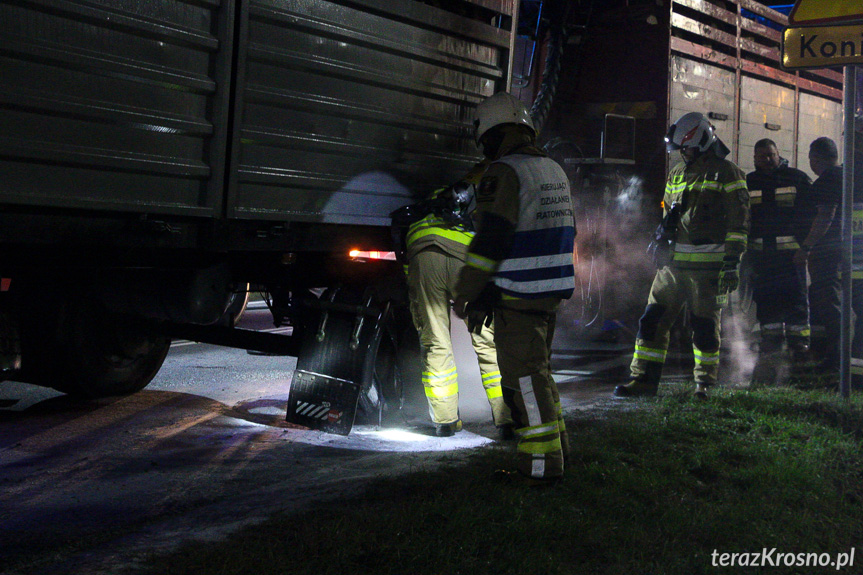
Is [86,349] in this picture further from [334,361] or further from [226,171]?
[226,171]

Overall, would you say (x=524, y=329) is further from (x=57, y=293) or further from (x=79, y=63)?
(x=57, y=293)

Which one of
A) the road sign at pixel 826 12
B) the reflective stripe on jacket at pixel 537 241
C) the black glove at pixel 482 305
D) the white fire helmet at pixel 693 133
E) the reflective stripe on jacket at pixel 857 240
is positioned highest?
the road sign at pixel 826 12

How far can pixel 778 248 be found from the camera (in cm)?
888

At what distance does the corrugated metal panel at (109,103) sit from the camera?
3256mm

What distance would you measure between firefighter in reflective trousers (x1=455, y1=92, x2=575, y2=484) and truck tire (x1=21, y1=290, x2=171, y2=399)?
2.42m

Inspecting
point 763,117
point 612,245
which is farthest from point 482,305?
point 763,117

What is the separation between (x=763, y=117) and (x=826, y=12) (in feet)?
13.6

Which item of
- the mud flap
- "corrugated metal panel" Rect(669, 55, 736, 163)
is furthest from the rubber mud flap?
"corrugated metal panel" Rect(669, 55, 736, 163)

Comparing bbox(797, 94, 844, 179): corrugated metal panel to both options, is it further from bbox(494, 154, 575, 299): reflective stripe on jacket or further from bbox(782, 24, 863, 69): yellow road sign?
A: bbox(494, 154, 575, 299): reflective stripe on jacket

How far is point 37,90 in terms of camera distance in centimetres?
329

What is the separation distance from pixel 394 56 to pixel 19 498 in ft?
9.99

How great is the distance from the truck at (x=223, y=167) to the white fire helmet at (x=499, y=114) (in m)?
0.55

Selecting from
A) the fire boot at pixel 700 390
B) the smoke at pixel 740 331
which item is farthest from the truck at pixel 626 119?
the fire boot at pixel 700 390

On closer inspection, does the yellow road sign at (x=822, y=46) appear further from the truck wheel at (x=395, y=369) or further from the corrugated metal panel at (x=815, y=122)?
the corrugated metal panel at (x=815, y=122)
